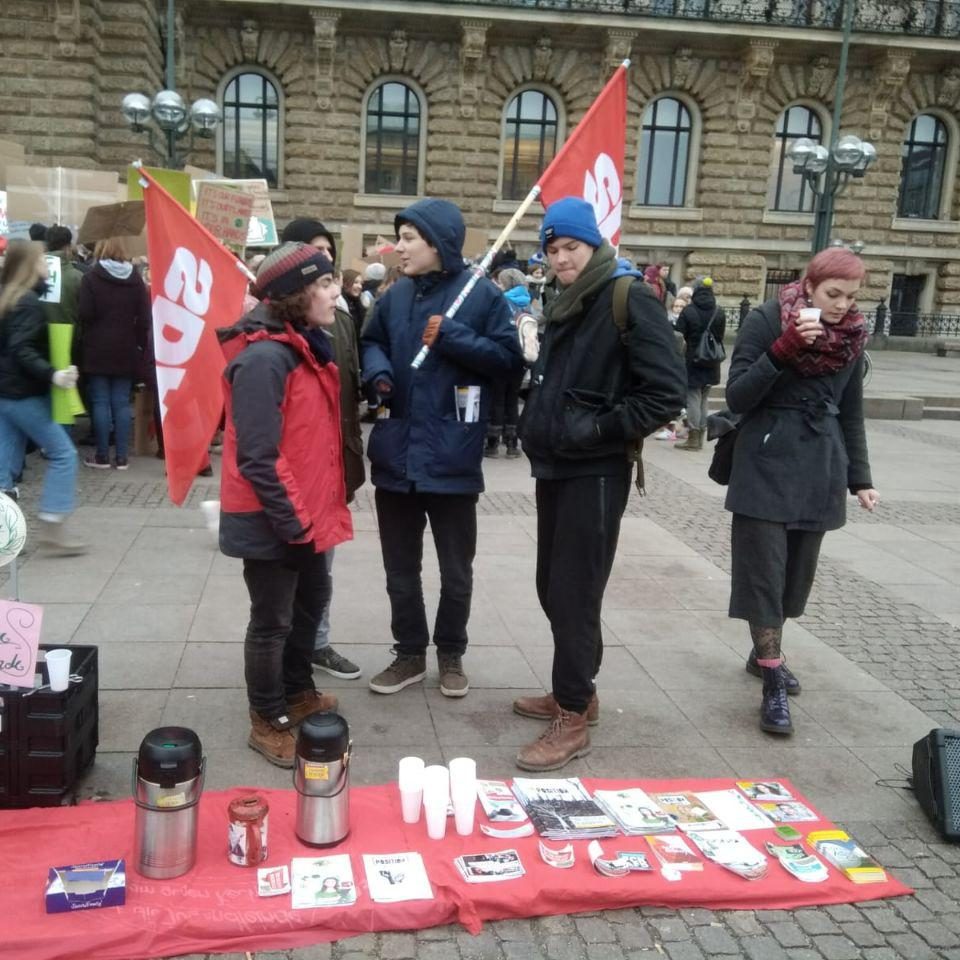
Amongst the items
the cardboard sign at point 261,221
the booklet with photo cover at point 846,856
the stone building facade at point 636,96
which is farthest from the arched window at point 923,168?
the booklet with photo cover at point 846,856

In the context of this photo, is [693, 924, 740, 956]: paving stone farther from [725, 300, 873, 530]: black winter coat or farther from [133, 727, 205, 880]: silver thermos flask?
[725, 300, 873, 530]: black winter coat

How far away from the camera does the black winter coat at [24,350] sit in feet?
18.6

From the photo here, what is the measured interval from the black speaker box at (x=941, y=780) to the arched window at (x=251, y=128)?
82.0 ft

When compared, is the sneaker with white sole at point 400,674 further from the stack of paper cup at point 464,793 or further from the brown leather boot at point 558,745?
the stack of paper cup at point 464,793

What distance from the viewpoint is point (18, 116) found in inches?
792

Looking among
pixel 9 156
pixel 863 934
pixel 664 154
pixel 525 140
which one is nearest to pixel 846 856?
pixel 863 934

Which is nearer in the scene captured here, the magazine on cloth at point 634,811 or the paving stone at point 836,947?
the paving stone at point 836,947

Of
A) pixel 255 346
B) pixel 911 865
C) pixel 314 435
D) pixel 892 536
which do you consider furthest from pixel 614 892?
pixel 892 536

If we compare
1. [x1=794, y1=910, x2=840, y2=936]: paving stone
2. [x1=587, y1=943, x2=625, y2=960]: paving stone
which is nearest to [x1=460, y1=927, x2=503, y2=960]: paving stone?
[x1=587, y1=943, x2=625, y2=960]: paving stone

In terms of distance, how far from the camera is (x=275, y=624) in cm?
357

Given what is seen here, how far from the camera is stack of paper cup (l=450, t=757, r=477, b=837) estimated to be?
3.13 metres

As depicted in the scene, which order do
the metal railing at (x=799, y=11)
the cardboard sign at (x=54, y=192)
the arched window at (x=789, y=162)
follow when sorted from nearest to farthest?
the cardboard sign at (x=54, y=192) → the metal railing at (x=799, y=11) → the arched window at (x=789, y=162)

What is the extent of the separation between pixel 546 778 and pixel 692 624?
2.10 meters

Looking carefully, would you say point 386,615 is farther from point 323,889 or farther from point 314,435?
point 323,889
